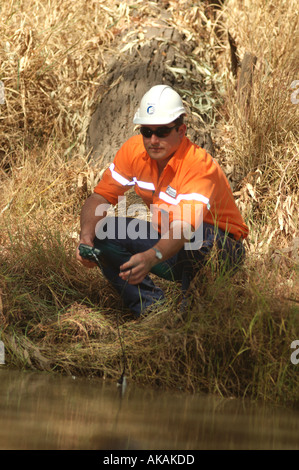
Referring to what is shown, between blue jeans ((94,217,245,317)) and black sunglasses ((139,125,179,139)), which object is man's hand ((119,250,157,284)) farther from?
black sunglasses ((139,125,179,139))

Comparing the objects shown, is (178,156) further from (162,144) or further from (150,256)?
(150,256)

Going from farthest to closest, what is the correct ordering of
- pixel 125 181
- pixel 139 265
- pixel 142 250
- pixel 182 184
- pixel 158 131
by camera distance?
pixel 125 181, pixel 142 250, pixel 158 131, pixel 182 184, pixel 139 265

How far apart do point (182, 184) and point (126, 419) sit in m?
1.57

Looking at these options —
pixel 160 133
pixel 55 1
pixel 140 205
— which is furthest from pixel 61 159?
pixel 160 133

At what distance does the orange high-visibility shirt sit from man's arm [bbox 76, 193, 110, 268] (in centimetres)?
7

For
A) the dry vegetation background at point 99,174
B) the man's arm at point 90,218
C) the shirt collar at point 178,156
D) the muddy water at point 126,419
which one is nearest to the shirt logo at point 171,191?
the shirt collar at point 178,156

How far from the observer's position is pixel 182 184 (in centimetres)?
460

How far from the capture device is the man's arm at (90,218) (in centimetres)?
480

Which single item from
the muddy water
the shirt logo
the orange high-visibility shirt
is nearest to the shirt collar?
the orange high-visibility shirt

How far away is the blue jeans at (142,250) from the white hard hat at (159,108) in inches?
27.3

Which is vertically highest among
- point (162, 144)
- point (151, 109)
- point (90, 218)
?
point (151, 109)

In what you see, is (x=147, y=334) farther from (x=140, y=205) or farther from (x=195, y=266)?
(x=140, y=205)

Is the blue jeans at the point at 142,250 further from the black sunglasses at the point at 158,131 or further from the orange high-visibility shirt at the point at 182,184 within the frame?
the black sunglasses at the point at 158,131

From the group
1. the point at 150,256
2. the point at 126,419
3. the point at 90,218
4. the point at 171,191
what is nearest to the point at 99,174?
the point at 90,218
